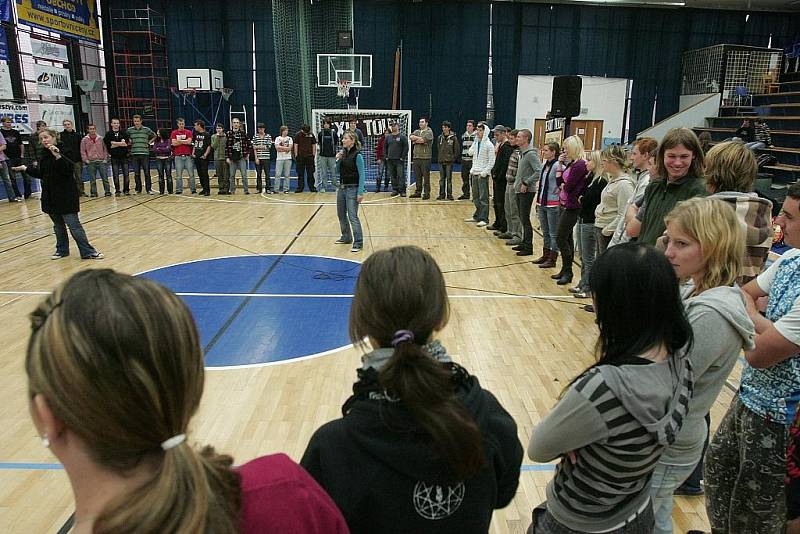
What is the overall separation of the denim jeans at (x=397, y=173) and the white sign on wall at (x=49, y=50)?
9388 mm

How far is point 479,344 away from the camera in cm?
494

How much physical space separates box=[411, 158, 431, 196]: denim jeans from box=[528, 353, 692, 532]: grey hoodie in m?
11.7

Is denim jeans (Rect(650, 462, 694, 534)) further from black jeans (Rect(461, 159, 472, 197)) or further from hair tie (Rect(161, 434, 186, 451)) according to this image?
black jeans (Rect(461, 159, 472, 197))

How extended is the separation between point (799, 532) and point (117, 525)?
6.85 ft

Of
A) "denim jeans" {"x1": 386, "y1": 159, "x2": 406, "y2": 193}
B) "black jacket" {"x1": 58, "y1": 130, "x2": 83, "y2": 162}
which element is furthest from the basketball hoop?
"black jacket" {"x1": 58, "y1": 130, "x2": 83, "y2": 162}

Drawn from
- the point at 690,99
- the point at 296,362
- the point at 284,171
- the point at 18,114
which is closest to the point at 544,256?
the point at 296,362

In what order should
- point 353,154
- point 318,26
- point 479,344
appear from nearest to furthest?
1. point 479,344
2. point 353,154
3. point 318,26

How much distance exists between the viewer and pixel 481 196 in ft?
33.6

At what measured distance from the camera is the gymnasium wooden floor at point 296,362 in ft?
10.3

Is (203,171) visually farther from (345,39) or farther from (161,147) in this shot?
(345,39)

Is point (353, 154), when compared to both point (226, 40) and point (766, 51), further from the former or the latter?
point (766, 51)

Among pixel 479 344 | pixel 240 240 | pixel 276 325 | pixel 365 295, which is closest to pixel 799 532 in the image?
pixel 365 295

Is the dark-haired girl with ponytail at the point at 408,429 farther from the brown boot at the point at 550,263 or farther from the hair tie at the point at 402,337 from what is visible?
the brown boot at the point at 550,263

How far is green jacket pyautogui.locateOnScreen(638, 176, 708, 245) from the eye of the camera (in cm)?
322
